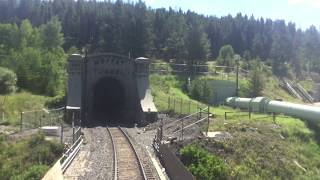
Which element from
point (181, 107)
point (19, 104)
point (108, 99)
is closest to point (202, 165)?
point (181, 107)

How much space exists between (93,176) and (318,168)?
16.7 m

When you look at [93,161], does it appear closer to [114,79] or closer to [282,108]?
[282,108]

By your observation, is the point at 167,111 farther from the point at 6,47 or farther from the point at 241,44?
the point at 241,44

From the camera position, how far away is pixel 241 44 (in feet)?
527

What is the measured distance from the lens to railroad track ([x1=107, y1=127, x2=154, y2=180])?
81.6 feet

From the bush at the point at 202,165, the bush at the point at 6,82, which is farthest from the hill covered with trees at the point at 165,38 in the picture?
the bush at the point at 202,165

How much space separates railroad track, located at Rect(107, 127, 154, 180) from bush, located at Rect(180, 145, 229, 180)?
241cm

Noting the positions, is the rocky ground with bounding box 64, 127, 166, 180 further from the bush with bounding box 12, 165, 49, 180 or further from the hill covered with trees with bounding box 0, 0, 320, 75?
the hill covered with trees with bounding box 0, 0, 320, 75

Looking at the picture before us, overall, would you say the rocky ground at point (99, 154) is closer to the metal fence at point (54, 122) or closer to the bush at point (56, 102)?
the metal fence at point (54, 122)

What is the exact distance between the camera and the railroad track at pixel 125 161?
81.6 feet

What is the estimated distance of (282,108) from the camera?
161 feet

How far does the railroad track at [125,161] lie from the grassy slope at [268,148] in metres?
4.94

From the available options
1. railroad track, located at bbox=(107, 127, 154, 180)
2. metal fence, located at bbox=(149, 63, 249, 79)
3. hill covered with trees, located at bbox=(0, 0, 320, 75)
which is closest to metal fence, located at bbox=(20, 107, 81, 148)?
railroad track, located at bbox=(107, 127, 154, 180)

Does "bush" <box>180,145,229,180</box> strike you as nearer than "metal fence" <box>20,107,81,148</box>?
Yes
